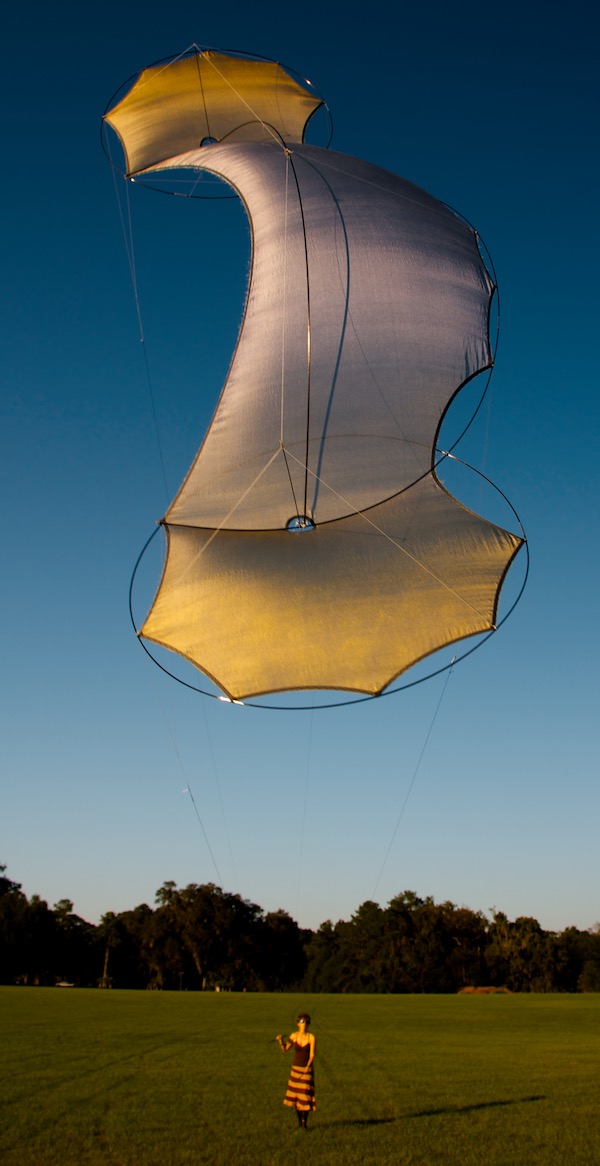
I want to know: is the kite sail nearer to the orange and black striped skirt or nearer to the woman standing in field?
the woman standing in field

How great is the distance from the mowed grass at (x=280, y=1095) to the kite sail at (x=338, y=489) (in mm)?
5582

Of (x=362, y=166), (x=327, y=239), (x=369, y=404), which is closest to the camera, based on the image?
(x=369, y=404)

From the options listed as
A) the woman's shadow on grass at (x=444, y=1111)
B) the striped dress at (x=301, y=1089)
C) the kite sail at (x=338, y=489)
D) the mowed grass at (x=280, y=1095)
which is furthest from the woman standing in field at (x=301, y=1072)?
the kite sail at (x=338, y=489)

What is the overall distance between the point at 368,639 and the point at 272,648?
4.38 feet

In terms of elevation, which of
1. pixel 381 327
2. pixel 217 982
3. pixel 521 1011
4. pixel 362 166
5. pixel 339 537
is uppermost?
pixel 362 166

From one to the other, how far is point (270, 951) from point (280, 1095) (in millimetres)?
80474

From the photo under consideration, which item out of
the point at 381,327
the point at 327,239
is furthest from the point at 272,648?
the point at 327,239

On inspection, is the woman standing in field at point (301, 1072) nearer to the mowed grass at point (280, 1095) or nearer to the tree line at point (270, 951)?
the mowed grass at point (280, 1095)

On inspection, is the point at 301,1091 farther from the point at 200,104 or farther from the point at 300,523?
the point at 200,104

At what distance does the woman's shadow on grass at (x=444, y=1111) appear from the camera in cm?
1288

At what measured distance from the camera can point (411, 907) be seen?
9719cm

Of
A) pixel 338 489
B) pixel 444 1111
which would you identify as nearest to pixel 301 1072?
pixel 444 1111

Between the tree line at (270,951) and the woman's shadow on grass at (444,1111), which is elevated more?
the woman's shadow on grass at (444,1111)

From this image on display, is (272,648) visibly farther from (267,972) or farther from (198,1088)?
(267,972)
